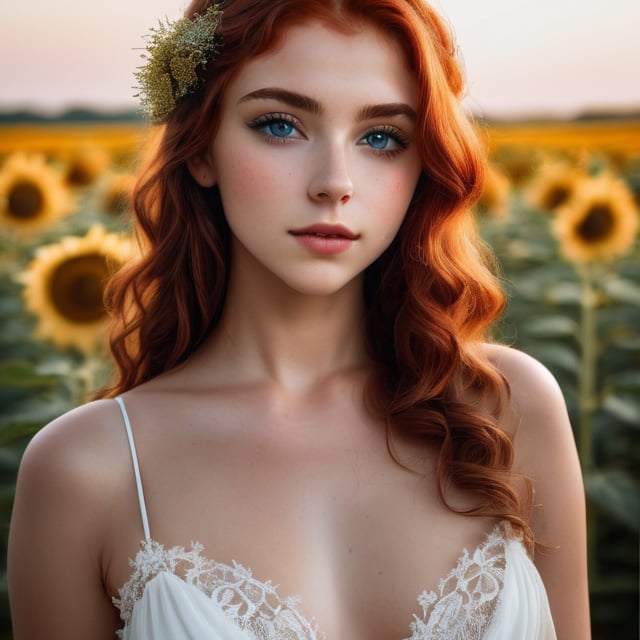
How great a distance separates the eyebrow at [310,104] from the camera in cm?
212

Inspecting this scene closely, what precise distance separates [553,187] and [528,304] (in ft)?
2.02

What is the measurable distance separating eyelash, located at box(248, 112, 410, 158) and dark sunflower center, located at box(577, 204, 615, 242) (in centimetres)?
229

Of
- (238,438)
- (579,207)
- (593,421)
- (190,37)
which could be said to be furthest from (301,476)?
(579,207)

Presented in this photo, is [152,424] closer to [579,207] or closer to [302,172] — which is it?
[302,172]

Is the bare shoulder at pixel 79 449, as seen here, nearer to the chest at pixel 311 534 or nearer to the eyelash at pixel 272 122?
the chest at pixel 311 534

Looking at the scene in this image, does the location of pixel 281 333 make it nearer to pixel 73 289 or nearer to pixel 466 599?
pixel 466 599

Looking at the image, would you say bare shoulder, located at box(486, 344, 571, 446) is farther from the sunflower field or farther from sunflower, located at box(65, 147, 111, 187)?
sunflower, located at box(65, 147, 111, 187)

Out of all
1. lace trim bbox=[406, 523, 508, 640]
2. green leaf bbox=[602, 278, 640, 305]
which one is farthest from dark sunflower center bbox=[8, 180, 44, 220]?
lace trim bbox=[406, 523, 508, 640]

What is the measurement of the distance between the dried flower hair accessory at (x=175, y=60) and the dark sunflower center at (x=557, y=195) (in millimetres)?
2905

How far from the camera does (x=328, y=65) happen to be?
2119mm

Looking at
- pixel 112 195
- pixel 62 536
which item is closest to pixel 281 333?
pixel 62 536

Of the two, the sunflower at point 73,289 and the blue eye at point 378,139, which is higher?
the blue eye at point 378,139

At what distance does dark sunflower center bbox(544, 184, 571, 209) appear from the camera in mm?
5012

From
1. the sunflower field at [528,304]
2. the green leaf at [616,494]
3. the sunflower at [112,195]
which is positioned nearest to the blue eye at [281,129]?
the sunflower field at [528,304]
